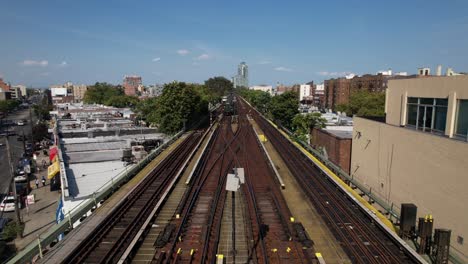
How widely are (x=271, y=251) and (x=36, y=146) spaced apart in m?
58.2

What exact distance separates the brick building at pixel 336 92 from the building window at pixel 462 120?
77.2 m

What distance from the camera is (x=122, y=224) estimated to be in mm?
12125

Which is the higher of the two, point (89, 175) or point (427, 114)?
point (427, 114)

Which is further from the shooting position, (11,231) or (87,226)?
(11,231)

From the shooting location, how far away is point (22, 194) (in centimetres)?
3012

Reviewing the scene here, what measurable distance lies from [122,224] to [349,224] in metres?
9.08

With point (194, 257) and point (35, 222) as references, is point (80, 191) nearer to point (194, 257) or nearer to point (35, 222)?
point (35, 222)

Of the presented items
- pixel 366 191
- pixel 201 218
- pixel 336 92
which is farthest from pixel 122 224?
pixel 336 92

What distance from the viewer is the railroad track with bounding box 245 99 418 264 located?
9632 mm

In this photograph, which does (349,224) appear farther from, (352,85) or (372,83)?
(352,85)

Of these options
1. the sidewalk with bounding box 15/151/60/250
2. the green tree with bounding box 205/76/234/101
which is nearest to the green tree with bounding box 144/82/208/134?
the sidewalk with bounding box 15/151/60/250

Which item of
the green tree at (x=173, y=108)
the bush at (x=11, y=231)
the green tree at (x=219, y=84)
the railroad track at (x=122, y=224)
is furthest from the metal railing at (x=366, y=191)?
the green tree at (x=219, y=84)

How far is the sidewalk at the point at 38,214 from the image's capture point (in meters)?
21.4

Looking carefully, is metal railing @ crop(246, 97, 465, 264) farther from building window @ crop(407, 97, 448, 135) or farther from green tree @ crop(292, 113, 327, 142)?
green tree @ crop(292, 113, 327, 142)
